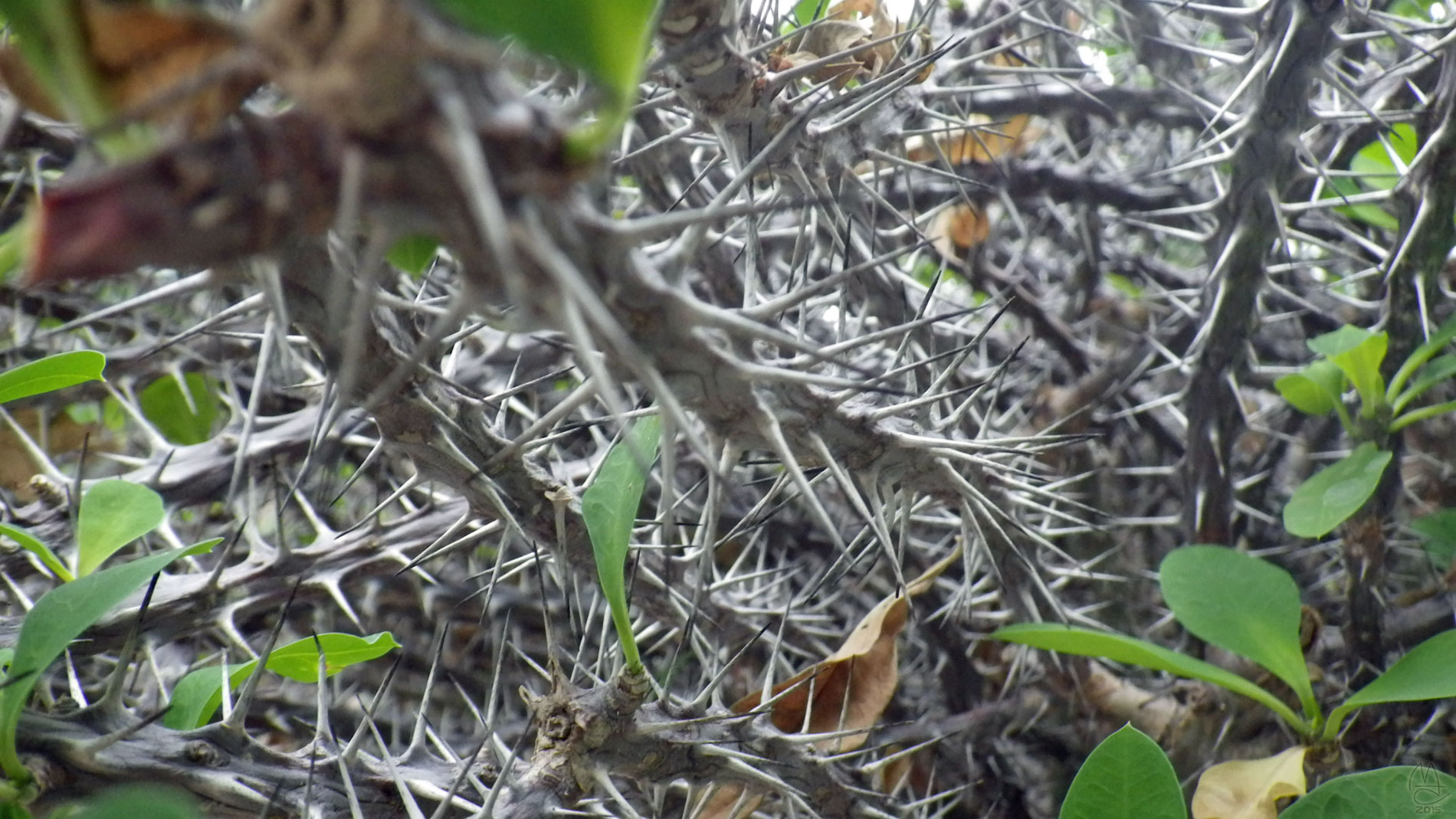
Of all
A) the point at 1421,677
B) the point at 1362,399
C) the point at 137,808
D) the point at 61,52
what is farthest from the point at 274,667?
the point at 1362,399

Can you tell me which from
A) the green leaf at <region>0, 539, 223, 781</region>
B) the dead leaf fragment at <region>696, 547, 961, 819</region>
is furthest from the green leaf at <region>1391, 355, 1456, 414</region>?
the green leaf at <region>0, 539, 223, 781</region>

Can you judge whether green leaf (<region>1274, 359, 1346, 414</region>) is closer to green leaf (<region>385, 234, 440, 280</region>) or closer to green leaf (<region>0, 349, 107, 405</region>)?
green leaf (<region>385, 234, 440, 280</region>)

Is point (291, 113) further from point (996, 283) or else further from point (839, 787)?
point (996, 283)

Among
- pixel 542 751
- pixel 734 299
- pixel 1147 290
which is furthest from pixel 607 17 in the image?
pixel 1147 290

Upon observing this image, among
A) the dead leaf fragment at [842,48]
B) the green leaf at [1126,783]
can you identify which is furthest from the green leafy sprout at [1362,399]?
the dead leaf fragment at [842,48]

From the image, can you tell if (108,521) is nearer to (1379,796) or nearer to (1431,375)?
(1379,796)

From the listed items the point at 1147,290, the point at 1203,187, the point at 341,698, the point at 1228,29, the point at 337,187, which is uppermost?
the point at 337,187

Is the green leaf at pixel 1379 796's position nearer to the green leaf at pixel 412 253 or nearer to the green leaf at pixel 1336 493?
the green leaf at pixel 1336 493
